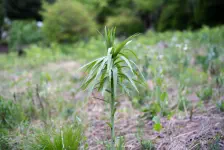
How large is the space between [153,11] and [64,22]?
7923 millimetres

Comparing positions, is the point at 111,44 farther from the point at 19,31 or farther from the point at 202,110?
the point at 19,31

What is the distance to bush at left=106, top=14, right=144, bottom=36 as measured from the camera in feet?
44.5

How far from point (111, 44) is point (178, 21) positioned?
36.6 feet

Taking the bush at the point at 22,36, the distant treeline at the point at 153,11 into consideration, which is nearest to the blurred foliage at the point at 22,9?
the distant treeline at the point at 153,11

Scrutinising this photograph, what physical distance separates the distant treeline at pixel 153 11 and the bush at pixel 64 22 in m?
4.18

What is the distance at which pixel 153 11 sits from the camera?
15.0m

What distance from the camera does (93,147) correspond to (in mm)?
1643

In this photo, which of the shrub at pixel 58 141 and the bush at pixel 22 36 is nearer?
the shrub at pixel 58 141

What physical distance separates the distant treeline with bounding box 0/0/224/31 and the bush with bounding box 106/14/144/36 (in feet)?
0.32

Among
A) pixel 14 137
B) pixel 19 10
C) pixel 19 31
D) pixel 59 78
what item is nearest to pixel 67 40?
pixel 19 31

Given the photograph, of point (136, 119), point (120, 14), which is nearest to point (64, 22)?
point (120, 14)

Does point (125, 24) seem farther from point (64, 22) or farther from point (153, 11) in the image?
point (64, 22)

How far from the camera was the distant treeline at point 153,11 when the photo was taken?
9453 millimetres

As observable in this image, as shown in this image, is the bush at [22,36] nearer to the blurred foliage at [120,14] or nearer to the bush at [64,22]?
the blurred foliage at [120,14]
